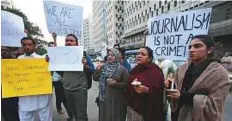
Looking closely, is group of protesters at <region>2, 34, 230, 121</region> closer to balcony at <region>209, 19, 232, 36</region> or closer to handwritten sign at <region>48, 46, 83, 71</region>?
handwritten sign at <region>48, 46, 83, 71</region>

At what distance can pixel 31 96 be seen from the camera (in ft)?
15.0

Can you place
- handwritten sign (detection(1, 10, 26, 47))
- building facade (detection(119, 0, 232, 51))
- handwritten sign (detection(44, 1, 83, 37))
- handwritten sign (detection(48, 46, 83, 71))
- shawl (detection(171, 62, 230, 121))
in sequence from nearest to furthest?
shawl (detection(171, 62, 230, 121)) → handwritten sign (detection(48, 46, 83, 71)) → handwritten sign (detection(44, 1, 83, 37)) → handwritten sign (detection(1, 10, 26, 47)) → building facade (detection(119, 0, 232, 51))

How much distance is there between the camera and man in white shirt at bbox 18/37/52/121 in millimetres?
4543

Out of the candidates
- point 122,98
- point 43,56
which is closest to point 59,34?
point 43,56

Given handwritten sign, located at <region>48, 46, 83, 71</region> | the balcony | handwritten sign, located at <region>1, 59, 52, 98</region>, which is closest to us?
handwritten sign, located at <region>1, 59, 52, 98</region>

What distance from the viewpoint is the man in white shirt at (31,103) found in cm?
454

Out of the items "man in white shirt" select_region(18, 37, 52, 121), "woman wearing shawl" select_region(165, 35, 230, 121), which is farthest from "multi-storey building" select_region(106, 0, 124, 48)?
"woman wearing shawl" select_region(165, 35, 230, 121)

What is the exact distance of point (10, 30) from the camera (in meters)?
5.04

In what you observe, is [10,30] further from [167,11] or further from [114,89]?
[167,11]

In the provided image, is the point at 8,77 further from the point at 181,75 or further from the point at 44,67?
the point at 181,75

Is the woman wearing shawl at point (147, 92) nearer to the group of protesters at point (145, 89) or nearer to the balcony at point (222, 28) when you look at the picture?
the group of protesters at point (145, 89)

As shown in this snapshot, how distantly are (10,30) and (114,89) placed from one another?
2.00 metres

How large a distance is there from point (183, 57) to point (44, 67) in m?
2.09

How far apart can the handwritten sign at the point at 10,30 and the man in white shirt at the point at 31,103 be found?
41cm
